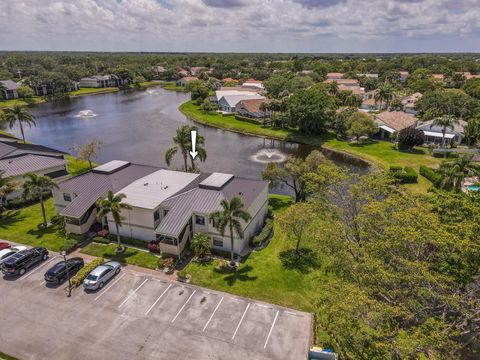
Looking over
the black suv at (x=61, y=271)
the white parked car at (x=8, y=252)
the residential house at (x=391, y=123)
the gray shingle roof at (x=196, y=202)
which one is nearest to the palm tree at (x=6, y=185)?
the white parked car at (x=8, y=252)

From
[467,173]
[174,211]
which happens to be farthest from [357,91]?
[174,211]

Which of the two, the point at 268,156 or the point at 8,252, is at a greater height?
the point at 8,252

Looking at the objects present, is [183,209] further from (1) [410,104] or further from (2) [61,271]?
(1) [410,104]

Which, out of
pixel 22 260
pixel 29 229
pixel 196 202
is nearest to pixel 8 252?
pixel 22 260

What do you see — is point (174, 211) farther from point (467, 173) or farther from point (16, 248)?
point (467, 173)

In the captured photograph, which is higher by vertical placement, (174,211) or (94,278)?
(174,211)
